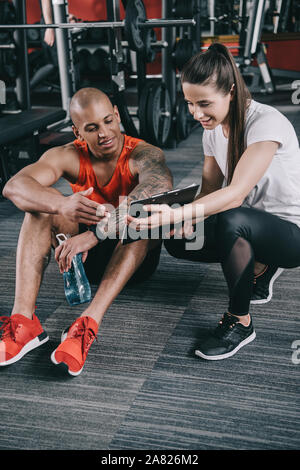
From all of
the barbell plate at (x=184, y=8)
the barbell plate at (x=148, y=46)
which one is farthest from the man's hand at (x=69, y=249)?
the barbell plate at (x=184, y=8)

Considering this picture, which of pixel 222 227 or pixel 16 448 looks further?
pixel 222 227

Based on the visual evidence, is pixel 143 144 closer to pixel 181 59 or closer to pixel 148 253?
pixel 148 253

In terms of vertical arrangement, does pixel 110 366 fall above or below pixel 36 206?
below

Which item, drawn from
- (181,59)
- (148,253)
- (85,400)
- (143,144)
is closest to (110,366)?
(85,400)

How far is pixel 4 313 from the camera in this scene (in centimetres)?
184

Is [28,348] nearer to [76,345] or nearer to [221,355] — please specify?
[76,345]

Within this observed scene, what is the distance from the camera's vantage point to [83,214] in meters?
1.51

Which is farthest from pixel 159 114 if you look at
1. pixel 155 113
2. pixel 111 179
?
pixel 111 179

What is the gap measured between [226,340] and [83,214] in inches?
23.5

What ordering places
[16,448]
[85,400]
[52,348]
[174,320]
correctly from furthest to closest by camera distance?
[174,320] < [52,348] < [85,400] < [16,448]

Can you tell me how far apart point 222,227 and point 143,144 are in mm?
510

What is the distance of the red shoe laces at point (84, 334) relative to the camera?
1.48m

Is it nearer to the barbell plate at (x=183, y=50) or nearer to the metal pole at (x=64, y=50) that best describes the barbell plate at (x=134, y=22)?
the barbell plate at (x=183, y=50)

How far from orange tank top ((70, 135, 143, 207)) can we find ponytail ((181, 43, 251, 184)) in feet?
1.42
